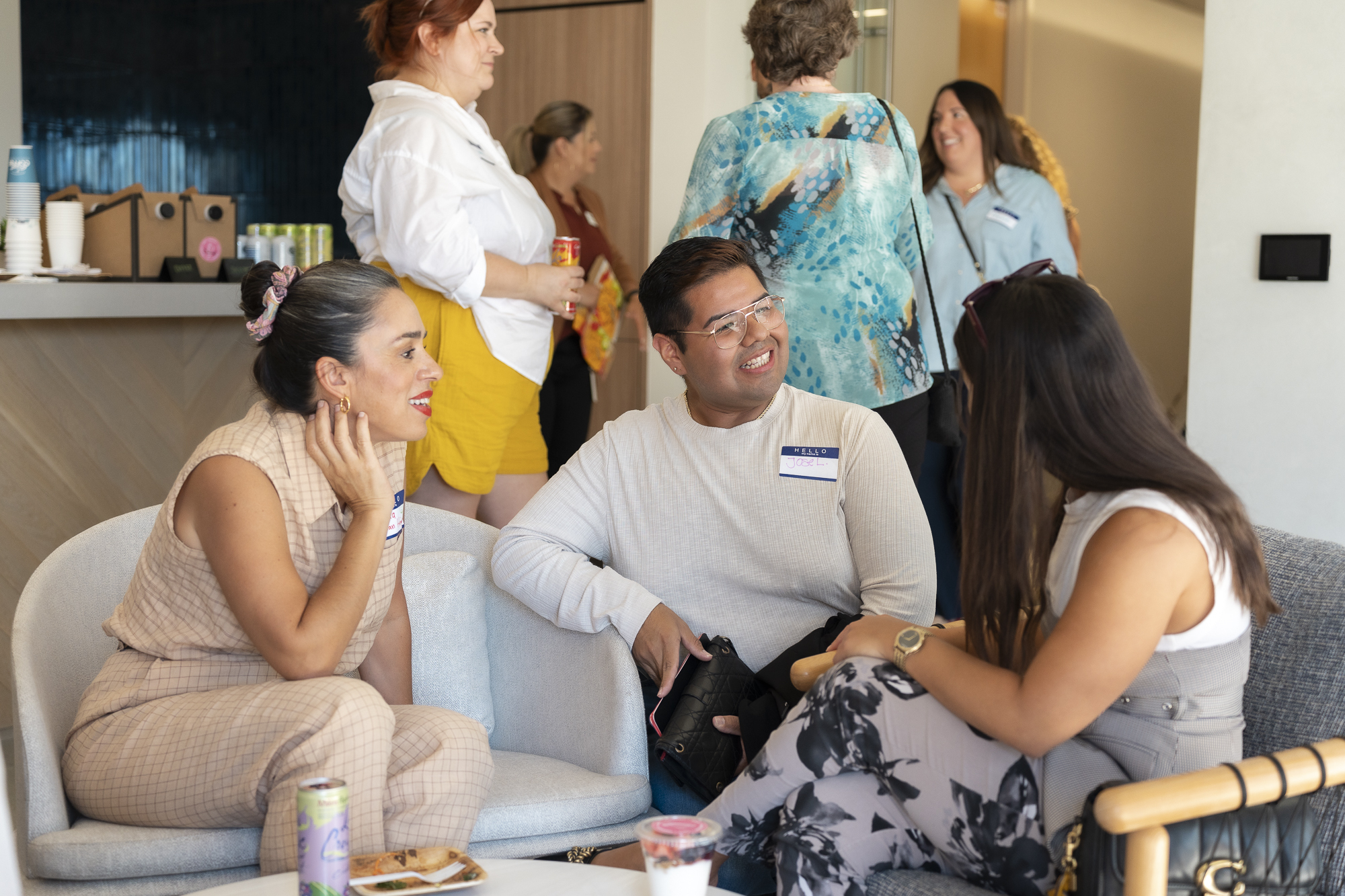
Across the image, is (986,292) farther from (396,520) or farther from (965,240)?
(965,240)

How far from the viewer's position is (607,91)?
484 cm

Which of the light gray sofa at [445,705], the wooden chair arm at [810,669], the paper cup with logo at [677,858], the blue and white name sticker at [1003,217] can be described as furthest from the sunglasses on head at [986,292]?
the blue and white name sticker at [1003,217]

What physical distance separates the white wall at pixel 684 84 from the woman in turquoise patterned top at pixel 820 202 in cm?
186

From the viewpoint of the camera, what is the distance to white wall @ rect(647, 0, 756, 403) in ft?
15.0

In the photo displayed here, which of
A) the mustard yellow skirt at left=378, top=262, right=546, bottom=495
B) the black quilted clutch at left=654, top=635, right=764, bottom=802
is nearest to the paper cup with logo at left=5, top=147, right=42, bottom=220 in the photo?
the mustard yellow skirt at left=378, top=262, right=546, bottom=495

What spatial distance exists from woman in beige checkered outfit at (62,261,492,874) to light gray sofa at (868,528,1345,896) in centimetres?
67

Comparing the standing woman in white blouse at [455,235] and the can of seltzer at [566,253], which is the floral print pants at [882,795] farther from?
the can of seltzer at [566,253]

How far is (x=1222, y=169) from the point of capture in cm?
342

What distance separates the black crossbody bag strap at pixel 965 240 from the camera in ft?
12.1

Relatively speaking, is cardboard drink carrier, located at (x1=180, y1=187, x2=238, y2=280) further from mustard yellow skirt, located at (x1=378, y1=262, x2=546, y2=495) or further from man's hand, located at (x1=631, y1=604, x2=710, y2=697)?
man's hand, located at (x1=631, y1=604, x2=710, y2=697)

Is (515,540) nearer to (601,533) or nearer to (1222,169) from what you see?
(601,533)

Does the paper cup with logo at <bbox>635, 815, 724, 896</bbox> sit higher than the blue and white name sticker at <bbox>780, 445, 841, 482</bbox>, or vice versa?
the blue and white name sticker at <bbox>780, 445, 841, 482</bbox>

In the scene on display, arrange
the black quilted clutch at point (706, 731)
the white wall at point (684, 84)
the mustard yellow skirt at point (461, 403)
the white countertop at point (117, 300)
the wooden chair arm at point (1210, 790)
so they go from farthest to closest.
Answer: the white wall at point (684, 84)
the white countertop at point (117, 300)
the mustard yellow skirt at point (461, 403)
the black quilted clutch at point (706, 731)
the wooden chair arm at point (1210, 790)

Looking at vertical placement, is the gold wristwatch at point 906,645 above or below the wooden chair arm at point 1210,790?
above
